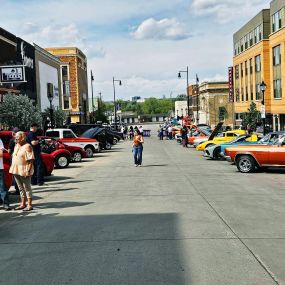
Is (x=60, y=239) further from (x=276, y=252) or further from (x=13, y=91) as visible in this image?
(x=13, y=91)

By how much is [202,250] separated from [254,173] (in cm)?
1140

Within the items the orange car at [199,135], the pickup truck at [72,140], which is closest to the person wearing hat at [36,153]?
the pickup truck at [72,140]

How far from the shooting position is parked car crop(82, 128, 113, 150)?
1259 inches

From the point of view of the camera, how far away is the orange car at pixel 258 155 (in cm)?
1719

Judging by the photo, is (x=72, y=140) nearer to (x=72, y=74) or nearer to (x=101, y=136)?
(x=101, y=136)

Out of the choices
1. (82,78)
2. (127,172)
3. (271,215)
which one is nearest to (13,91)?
(127,172)

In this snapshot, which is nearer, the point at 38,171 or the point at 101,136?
the point at 38,171

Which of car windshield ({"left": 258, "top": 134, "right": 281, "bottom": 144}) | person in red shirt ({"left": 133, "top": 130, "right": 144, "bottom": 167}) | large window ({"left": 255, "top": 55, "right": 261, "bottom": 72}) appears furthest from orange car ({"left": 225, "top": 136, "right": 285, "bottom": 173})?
large window ({"left": 255, "top": 55, "right": 261, "bottom": 72})

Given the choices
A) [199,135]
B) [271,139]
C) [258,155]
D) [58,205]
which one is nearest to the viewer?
[58,205]

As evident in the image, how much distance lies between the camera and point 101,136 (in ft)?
111

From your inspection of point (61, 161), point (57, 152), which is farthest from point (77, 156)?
point (57, 152)

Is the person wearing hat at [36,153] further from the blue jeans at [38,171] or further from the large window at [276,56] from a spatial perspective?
the large window at [276,56]

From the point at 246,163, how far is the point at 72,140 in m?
12.3

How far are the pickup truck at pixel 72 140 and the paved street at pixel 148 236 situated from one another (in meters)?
13.2
